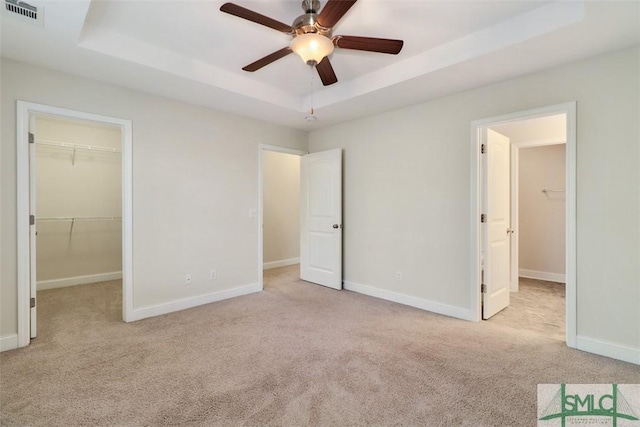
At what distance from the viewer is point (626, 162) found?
2.42m

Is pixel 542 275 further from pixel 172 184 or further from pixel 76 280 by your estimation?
pixel 76 280

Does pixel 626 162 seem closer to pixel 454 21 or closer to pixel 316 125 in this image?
pixel 454 21

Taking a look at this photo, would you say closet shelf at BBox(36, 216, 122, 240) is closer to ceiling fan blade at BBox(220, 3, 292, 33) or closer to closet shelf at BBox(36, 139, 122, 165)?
closet shelf at BBox(36, 139, 122, 165)

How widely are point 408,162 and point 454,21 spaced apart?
65.6 inches

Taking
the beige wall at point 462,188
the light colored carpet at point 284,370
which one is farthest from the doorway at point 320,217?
the light colored carpet at point 284,370

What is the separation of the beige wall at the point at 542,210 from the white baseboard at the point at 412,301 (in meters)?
2.97

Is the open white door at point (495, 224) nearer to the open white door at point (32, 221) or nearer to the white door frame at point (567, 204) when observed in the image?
the white door frame at point (567, 204)

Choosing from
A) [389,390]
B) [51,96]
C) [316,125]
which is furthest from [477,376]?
[51,96]

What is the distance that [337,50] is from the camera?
2.85 m

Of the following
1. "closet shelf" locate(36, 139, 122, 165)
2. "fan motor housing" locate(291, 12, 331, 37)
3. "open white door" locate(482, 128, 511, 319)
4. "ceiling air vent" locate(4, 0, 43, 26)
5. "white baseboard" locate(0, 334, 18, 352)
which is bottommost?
"white baseboard" locate(0, 334, 18, 352)

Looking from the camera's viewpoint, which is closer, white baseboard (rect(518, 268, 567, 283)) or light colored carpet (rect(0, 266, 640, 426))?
light colored carpet (rect(0, 266, 640, 426))

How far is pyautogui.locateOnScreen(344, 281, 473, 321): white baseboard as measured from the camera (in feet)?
11.1

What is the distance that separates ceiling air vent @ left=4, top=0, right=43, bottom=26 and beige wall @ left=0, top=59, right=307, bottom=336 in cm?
88

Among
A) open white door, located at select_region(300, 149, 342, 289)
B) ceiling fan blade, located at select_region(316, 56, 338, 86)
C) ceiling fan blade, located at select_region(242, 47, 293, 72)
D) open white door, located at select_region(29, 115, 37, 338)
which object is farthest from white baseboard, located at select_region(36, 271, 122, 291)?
ceiling fan blade, located at select_region(316, 56, 338, 86)
